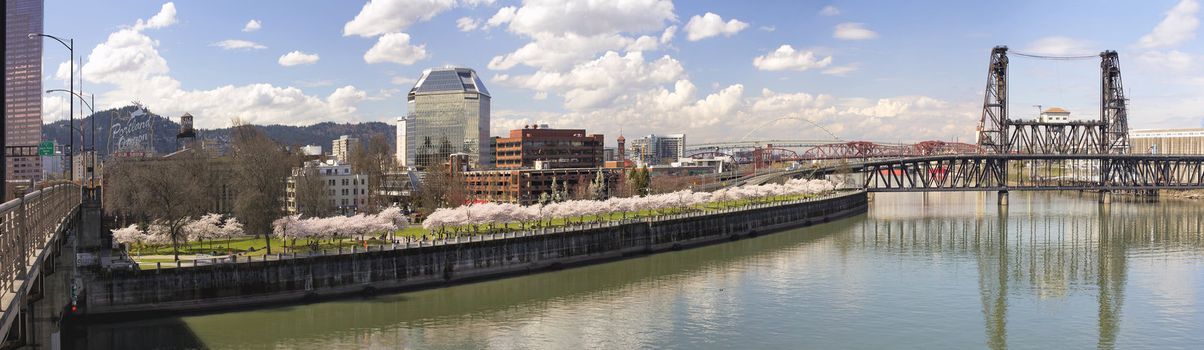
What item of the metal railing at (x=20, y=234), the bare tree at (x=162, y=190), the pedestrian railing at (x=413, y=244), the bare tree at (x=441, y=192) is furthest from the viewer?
the bare tree at (x=441, y=192)

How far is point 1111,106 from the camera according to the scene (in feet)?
502

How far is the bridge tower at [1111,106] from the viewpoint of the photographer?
151m

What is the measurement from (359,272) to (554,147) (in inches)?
4167

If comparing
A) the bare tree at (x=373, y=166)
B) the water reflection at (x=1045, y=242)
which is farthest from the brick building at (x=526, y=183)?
the water reflection at (x=1045, y=242)

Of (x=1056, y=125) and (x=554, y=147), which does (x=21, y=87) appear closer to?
(x=554, y=147)

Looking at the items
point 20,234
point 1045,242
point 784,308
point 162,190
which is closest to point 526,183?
point 162,190

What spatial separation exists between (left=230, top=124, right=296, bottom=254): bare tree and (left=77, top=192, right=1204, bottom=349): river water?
13.0 m

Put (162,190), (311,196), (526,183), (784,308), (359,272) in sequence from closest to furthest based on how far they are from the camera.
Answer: (784,308) → (359,272) → (162,190) → (311,196) → (526,183)

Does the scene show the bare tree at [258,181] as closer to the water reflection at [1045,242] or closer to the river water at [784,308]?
the river water at [784,308]

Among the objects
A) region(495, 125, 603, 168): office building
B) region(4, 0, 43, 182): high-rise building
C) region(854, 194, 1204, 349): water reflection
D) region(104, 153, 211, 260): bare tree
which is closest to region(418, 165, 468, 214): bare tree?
region(104, 153, 211, 260): bare tree

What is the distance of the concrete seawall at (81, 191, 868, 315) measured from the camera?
39156 mm

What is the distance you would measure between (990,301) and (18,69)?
21110cm

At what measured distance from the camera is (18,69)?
190375 millimetres

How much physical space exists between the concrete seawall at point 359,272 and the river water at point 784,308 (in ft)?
4.55
